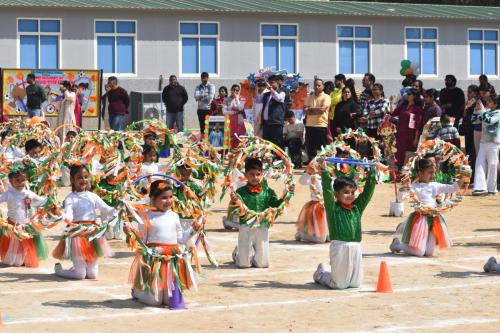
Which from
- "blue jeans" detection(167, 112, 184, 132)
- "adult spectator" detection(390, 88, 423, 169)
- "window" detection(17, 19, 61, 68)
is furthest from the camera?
"window" detection(17, 19, 61, 68)

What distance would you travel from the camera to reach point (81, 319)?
37.8ft

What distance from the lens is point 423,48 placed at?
44469 millimetres

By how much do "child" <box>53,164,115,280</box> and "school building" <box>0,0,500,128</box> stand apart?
24.2 m

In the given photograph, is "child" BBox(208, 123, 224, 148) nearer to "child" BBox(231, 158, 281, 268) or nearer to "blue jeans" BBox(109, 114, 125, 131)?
"blue jeans" BBox(109, 114, 125, 131)

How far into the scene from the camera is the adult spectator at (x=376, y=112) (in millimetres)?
25375

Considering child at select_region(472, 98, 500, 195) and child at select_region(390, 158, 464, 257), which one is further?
child at select_region(472, 98, 500, 195)

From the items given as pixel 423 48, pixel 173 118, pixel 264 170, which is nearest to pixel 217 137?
pixel 173 118

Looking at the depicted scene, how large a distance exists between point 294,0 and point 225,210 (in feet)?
79.5

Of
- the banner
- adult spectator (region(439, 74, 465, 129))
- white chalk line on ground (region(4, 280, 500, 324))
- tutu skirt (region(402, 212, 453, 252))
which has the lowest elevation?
white chalk line on ground (region(4, 280, 500, 324))

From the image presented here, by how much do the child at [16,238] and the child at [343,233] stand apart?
3.42 m

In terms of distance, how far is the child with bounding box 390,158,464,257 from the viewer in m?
15.8

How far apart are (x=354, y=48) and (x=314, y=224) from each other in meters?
26.8

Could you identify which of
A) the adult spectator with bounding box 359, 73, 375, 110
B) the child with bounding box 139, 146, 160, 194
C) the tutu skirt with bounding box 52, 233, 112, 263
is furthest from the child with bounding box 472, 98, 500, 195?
the tutu skirt with bounding box 52, 233, 112, 263

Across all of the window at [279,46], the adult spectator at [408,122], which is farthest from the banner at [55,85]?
the window at [279,46]
